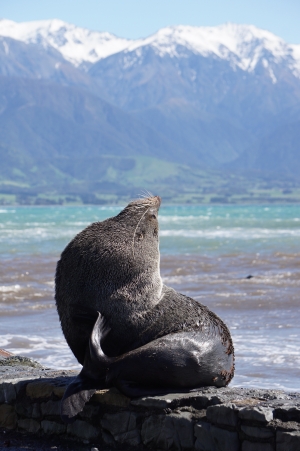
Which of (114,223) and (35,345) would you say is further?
(35,345)

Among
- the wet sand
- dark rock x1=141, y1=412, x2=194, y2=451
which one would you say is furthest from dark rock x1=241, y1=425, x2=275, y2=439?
the wet sand

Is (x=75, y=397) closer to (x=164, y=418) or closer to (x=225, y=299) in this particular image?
(x=164, y=418)

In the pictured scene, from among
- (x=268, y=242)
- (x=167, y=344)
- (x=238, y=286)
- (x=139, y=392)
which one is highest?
(x=268, y=242)

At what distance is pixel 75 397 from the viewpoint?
7.09 metres

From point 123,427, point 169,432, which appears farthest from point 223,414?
point 123,427

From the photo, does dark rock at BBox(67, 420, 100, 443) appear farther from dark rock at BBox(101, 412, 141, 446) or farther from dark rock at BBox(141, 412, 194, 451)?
dark rock at BBox(141, 412, 194, 451)

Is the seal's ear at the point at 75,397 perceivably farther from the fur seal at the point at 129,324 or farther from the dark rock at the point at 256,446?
the dark rock at the point at 256,446

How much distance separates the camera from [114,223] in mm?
8117

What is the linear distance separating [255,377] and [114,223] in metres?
3.94

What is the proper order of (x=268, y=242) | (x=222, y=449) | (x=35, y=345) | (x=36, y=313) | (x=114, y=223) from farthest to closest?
(x=268, y=242) < (x=36, y=313) < (x=35, y=345) < (x=114, y=223) < (x=222, y=449)

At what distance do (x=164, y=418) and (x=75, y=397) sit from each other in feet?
2.70

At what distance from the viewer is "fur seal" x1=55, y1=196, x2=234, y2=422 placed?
287 inches

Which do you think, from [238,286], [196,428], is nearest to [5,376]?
[196,428]

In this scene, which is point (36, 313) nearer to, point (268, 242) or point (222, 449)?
point (222, 449)
